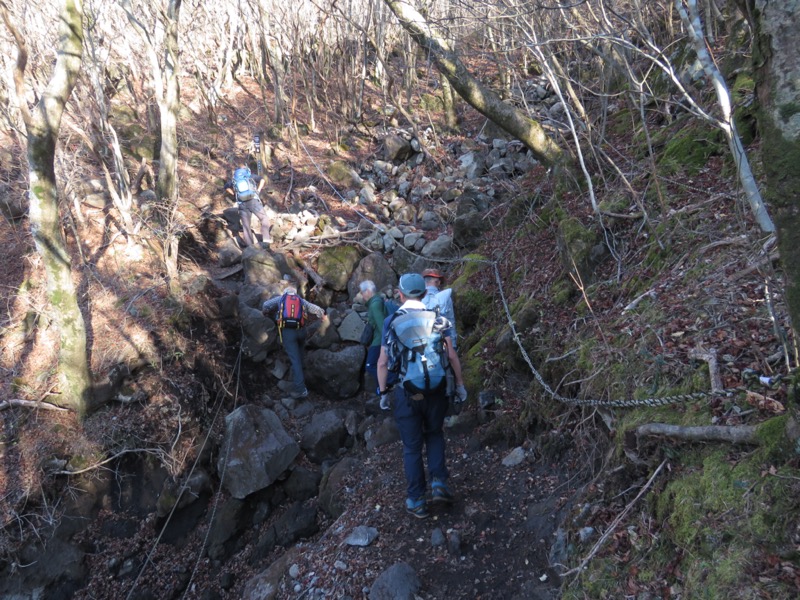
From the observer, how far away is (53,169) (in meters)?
6.81

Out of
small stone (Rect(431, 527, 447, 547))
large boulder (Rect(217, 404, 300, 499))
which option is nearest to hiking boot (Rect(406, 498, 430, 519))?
small stone (Rect(431, 527, 447, 547))

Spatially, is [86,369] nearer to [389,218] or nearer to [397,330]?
[397,330]

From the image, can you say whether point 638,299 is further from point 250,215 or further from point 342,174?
point 342,174

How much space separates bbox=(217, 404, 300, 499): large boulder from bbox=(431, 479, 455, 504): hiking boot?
3.31 meters

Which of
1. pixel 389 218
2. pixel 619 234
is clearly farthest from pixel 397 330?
pixel 389 218

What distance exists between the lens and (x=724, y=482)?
114 inches

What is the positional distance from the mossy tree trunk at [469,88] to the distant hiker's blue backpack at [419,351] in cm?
446

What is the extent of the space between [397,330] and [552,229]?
424 cm

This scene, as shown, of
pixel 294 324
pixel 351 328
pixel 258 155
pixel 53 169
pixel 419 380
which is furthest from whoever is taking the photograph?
pixel 258 155

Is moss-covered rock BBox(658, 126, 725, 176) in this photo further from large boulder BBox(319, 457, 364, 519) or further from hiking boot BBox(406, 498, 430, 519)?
large boulder BBox(319, 457, 364, 519)

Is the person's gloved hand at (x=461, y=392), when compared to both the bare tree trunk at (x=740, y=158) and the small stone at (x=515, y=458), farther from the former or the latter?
the bare tree trunk at (x=740, y=158)

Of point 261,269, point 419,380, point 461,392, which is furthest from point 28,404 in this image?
point 461,392

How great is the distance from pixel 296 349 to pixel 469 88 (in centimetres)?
491

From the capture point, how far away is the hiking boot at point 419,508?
186 inches
